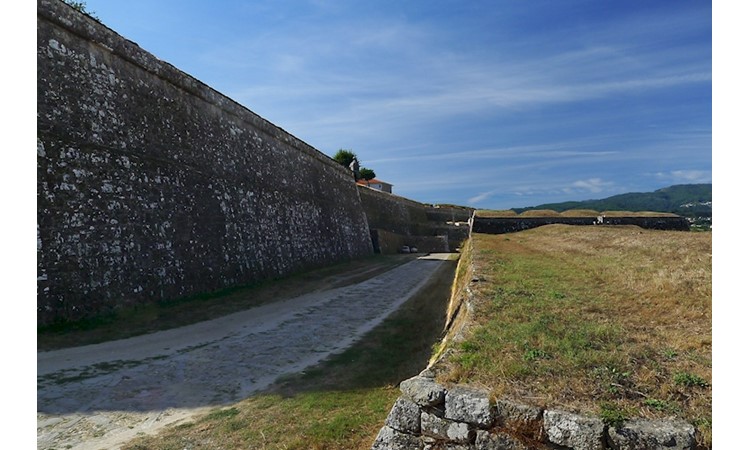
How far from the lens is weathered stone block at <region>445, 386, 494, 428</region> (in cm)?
409

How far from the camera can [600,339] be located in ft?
19.1

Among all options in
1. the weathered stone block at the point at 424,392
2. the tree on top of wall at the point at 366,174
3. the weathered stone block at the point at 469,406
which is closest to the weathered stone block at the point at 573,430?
the weathered stone block at the point at 469,406

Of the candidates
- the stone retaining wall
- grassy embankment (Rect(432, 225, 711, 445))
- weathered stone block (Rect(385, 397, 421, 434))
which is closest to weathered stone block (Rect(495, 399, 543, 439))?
the stone retaining wall

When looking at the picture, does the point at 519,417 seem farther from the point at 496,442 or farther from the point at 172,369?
the point at 172,369

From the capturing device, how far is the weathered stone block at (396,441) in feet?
14.6

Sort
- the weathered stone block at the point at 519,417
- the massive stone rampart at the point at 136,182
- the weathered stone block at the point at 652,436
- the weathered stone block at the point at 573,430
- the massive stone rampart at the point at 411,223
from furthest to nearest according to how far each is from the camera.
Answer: the massive stone rampart at the point at 411,223
the massive stone rampart at the point at 136,182
the weathered stone block at the point at 519,417
the weathered stone block at the point at 573,430
the weathered stone block at the point at 652,436

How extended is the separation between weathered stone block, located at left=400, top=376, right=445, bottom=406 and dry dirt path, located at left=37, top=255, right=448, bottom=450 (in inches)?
150

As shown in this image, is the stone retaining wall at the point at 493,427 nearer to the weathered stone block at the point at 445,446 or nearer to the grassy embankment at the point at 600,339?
the weathered stone block at the point at 445,446

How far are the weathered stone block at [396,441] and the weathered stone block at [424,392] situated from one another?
0.36 metres

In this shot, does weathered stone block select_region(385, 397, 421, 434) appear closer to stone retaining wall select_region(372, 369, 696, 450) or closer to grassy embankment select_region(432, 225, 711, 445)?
stone retaining wall select_region(372, 369, 696, 450)

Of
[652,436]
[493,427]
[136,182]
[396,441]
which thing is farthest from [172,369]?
[652,436]

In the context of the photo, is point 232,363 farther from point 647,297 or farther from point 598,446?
point 647,297

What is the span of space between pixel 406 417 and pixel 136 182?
12231 millimetres

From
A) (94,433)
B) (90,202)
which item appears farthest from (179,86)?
(94,433)
